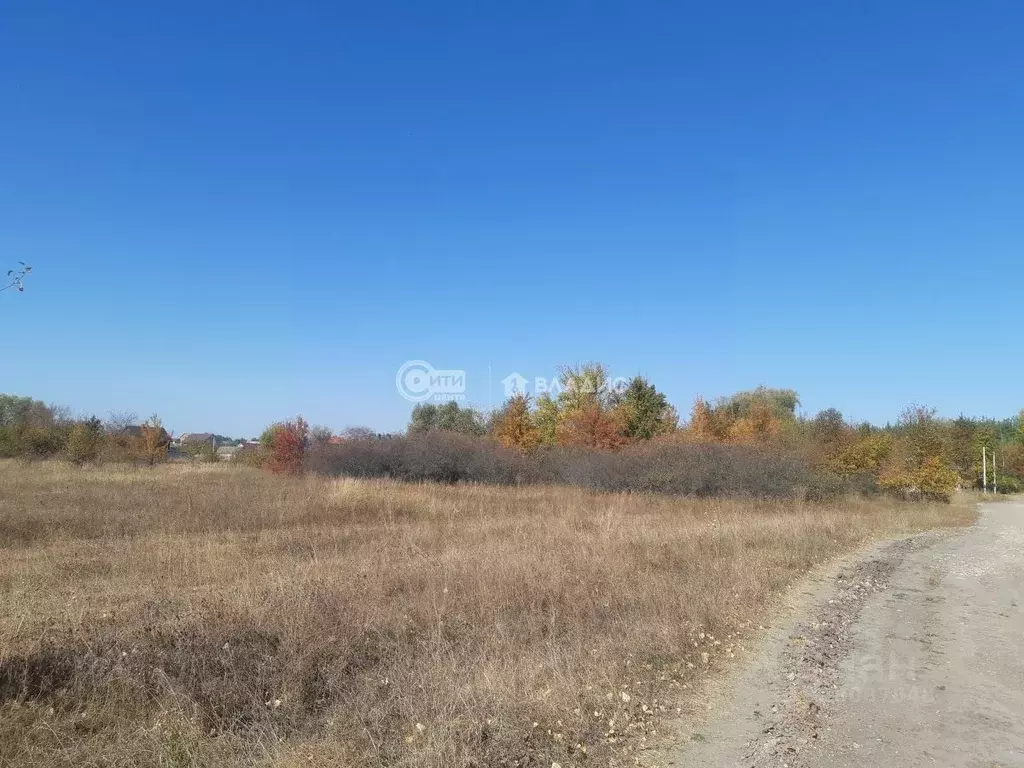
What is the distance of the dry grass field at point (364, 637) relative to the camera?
416 cm

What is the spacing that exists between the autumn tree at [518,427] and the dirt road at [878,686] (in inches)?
1181

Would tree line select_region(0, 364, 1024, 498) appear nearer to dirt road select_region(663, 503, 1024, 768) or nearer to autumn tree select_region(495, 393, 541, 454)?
autumn tree select_region(495, 393, 541, 454)

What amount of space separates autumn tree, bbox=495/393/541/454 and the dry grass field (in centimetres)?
2497

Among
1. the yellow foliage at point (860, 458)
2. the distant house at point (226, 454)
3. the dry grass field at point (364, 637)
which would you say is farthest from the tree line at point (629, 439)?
the dry grass field at point (364, 637)

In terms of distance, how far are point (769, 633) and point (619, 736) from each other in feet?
11.1

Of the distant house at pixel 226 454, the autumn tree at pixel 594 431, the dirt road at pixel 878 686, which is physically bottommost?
the dirt road at pixel 878 686

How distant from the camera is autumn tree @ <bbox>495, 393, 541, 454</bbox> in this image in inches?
1558

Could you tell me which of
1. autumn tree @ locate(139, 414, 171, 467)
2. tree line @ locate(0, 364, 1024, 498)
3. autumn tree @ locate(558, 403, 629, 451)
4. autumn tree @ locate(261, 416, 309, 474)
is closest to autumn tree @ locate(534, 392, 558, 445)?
tree line @ locate(0, 364, 1024, 498)

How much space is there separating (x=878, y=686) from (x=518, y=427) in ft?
115

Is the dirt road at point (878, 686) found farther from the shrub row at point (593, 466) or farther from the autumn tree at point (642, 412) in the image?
the autumn tree at point (642, 412)

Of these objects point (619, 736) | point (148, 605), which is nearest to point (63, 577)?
point (148, 605)

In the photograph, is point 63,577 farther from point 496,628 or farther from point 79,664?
point 496,628

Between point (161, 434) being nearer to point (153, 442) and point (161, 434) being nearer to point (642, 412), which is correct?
point (153, 442)

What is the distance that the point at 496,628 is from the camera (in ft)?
22.0
